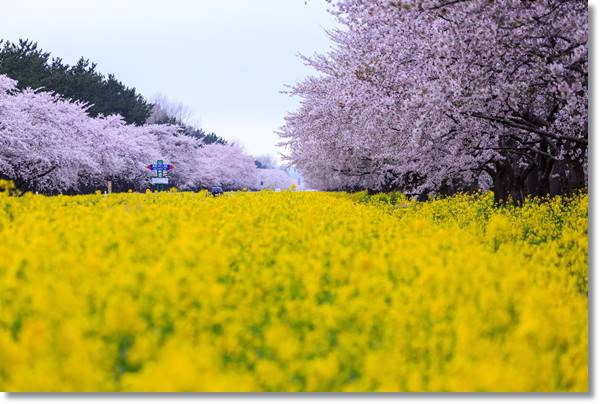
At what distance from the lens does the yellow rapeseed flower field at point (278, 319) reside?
14.3ft

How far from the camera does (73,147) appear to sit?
1382 inches

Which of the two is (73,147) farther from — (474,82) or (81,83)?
(474,82)

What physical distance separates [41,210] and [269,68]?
4.10 metres

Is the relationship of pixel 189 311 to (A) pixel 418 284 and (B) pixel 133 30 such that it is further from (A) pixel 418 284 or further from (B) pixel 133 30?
(B) pixel 133 30

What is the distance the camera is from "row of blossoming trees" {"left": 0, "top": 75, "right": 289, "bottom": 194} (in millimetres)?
29547

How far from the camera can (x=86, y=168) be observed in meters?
36.9

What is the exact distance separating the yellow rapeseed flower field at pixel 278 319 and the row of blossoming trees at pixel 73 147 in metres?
22.9

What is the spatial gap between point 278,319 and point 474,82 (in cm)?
767

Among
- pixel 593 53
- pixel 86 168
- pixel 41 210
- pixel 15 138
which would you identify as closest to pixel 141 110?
pixel 86 168

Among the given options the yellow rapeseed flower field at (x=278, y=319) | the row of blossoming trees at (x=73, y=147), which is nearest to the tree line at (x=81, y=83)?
the row of blossoming trees at (x=73, y=147)

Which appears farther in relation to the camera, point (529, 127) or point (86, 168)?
point (86, 168)

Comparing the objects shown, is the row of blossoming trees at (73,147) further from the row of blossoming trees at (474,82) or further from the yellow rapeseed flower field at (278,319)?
the yellow rapeseed flower field at (278,319)

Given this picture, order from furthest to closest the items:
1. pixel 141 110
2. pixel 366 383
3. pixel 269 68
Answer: pixel 141 110
pixel 269 68
pixel 366 383

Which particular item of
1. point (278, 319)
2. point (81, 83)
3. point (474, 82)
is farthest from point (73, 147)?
point (278, 319)
